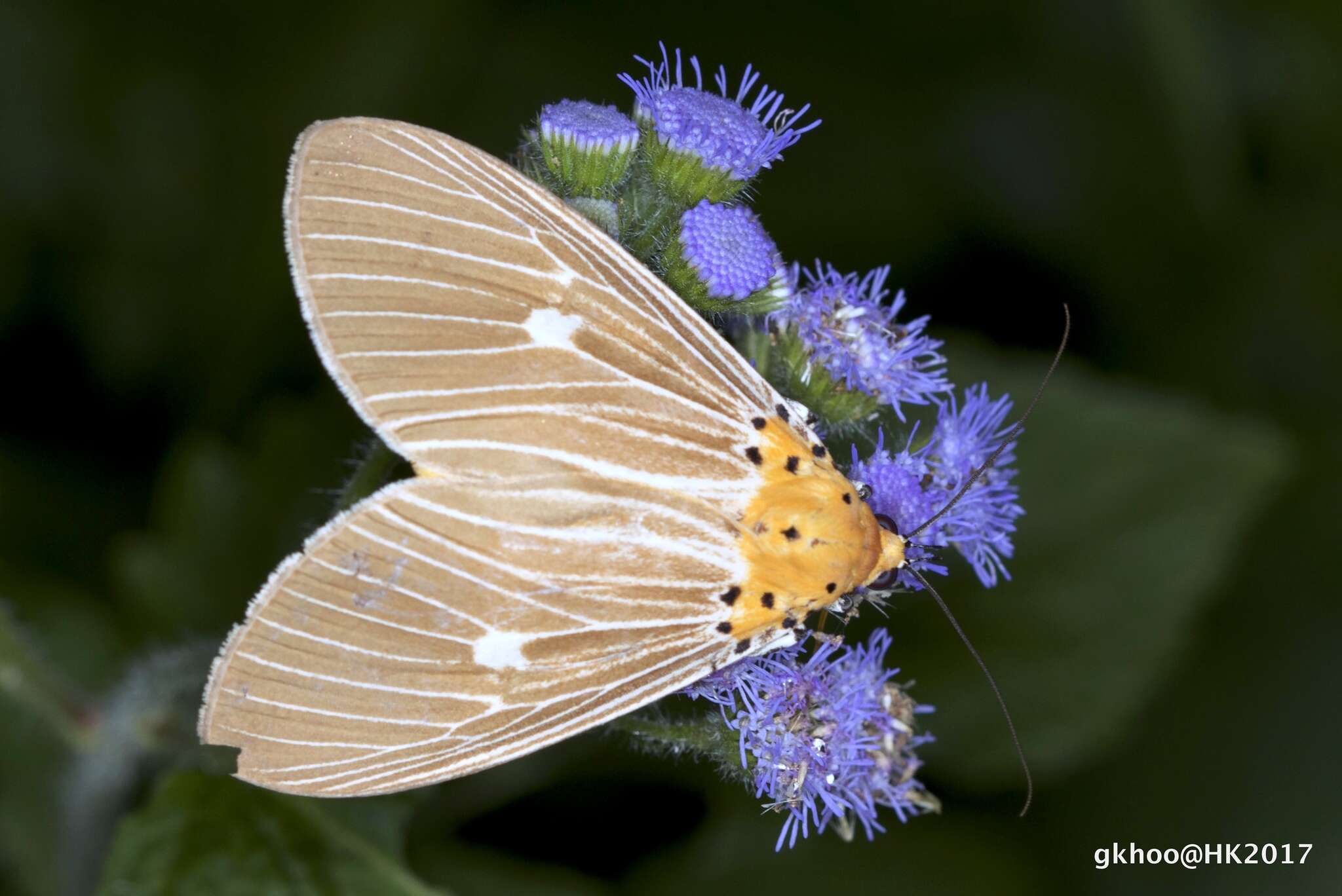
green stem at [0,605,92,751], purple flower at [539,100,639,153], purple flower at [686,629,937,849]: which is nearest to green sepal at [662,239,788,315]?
purple flower at [539,100,639,153]

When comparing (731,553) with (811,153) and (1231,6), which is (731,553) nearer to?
(811,153)

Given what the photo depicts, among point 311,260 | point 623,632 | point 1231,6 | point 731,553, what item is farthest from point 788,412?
point 1231,6

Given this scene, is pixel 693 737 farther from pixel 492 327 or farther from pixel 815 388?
pixel 492 327

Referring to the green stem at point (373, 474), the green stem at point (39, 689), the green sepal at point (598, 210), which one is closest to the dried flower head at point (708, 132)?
the green sepal at point (598, 210)

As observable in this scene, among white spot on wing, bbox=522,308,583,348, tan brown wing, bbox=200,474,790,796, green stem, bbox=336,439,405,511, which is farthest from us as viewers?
green stem, bbox=336,439,405,511

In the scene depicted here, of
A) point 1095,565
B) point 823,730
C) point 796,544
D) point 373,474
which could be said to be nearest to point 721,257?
point 796,544

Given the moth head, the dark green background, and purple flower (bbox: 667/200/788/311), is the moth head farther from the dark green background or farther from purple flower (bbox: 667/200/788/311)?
the dark green background
